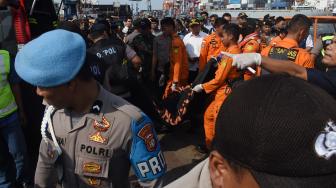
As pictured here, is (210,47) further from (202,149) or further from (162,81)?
(202,149)

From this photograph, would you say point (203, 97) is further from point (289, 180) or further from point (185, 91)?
point (289, 180)

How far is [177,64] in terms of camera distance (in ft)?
19.0

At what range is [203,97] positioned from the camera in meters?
5.03

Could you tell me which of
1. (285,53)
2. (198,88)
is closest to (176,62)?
A: (198,88)

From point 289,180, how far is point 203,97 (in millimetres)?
4217

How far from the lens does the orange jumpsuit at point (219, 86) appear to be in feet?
14.4

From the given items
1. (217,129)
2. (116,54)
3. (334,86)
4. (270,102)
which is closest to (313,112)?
(270,102)

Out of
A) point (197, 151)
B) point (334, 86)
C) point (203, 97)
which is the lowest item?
point (197, 151)

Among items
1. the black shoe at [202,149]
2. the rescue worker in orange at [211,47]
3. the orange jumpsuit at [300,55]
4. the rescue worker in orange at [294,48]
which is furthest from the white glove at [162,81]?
the orange jumpsuit at [300,55]

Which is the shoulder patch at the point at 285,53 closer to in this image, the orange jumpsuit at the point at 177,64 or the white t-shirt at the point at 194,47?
the orange jumpsuit at the point at 177,64

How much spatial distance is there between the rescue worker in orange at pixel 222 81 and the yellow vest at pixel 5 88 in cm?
219

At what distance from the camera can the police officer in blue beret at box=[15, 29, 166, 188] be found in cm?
167

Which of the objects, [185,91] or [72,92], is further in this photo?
[185,91]

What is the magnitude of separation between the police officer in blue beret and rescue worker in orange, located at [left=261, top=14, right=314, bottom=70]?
Result: 8.68ft
